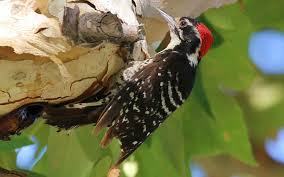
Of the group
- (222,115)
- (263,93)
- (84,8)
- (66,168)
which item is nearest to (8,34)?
(84,8)

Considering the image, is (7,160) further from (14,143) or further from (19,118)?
(19,118)

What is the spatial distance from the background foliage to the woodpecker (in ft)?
1.18

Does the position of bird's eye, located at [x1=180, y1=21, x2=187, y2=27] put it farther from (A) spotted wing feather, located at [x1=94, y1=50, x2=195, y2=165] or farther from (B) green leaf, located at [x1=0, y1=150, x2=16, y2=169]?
(B) green leaf, located at [x1=0, y1=150, x2=16, y2=169]

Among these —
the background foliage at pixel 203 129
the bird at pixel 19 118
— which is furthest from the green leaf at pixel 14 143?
the bird at pixel 19 118

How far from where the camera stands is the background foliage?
1450 mm

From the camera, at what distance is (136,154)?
58.9 inches

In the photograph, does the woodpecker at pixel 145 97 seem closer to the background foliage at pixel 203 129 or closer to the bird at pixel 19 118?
the bird at pixel 19 118

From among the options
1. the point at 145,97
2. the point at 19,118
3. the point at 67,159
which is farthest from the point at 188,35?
the point at 67,159

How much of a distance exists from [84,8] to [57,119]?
18 centimetres

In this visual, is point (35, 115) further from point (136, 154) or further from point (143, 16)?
point (136, 154)

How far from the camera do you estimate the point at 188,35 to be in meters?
1.16

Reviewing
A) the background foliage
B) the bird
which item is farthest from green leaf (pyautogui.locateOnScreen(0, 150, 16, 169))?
the bird

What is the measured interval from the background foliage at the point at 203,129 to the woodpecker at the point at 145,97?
14.1 inches

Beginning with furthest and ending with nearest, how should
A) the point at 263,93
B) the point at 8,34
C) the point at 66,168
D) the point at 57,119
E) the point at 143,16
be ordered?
the point at 263,93, the point at 66,168, the point at 143,16, the point at 57,119, the point at 8,34
